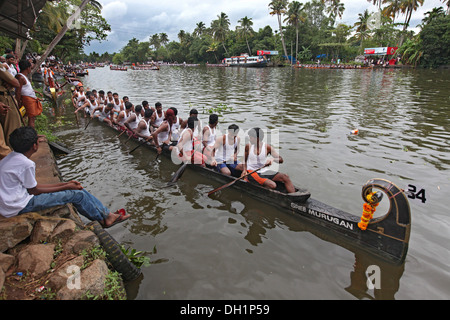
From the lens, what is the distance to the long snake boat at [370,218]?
405 centimetres

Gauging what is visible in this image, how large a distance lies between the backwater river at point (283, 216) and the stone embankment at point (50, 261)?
3.06 ft

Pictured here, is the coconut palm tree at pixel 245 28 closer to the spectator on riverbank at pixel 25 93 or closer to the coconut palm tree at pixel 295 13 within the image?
the coconut palm tree at pixel 295 13

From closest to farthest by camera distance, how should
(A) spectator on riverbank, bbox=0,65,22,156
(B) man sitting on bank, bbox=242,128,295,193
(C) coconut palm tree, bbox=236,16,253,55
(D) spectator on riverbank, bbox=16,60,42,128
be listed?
(A) spectator on riverbank, bbox=0,65,22,156 → (B) man sitting on bank, bbox=242,128,295,193 → (D) spectator on riverbank, bbox=16,60,42,128 → (C) coconut palm tree, bbox=236,16,253,55

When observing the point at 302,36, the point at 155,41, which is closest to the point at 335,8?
the point at 302,36

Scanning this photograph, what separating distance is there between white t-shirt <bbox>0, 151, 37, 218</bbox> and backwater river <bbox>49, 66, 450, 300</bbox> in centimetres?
209

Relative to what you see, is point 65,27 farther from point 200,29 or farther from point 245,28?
point 200,29

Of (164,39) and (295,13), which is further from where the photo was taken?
(164,39)

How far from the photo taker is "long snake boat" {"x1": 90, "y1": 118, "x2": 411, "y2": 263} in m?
4.05

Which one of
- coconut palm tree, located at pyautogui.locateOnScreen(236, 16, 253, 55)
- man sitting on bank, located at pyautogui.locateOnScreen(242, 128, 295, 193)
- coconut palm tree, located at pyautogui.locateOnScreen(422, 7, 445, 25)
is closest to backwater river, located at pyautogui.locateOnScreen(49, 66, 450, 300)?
man sitting on bank, located at pyautogui.locateOnScreen(242, 128, 295, 193)

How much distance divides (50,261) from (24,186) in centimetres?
119

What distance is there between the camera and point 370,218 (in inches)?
174

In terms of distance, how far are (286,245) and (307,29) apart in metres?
74.2

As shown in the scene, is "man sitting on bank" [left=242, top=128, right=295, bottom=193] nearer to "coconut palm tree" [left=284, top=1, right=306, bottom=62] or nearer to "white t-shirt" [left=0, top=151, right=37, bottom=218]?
"white t-shirt" [left=0, top=151, right=37, bottom=218]
